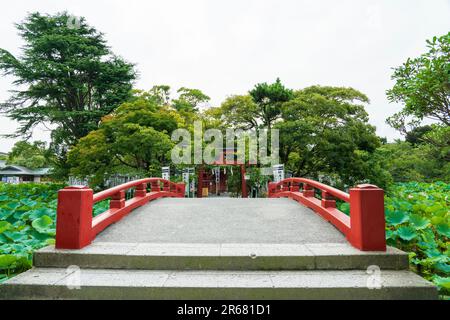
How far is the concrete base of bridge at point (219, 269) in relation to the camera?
257 centimetres

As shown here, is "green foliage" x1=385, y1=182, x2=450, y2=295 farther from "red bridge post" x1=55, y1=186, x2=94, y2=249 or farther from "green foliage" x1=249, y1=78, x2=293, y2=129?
"green foliage" x1=249, y1=78, x2=293, y2=129

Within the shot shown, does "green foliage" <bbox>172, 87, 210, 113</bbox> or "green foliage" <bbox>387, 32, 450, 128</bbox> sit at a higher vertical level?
"green foliage" <bbox>172, 87, 210, 113</bbox>

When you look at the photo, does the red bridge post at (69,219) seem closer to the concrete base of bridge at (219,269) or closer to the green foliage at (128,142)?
the concrete base of bridge at (219,269)

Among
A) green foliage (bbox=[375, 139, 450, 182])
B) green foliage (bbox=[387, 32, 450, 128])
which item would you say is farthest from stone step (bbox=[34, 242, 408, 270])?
green foliage (bbox=[375, 139, 450, 182])

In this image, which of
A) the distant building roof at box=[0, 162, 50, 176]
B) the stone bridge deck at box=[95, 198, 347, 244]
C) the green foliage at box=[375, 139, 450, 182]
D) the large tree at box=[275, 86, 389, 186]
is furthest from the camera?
the distant building roof at box=[0, 162, 50, 176]

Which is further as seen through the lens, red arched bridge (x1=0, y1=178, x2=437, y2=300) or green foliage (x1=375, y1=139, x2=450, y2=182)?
green foliage (x1=375, y1=139, x2=450, y2=182)

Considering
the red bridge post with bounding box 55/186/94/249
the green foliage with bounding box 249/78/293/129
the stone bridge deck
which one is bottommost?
the stone bridge deck

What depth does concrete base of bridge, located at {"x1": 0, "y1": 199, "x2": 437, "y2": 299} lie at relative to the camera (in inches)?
101

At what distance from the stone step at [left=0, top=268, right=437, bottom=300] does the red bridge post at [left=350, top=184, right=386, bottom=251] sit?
0.41m

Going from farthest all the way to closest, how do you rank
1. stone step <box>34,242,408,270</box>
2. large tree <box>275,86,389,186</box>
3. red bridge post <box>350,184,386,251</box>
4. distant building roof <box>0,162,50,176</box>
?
distant building roof <box>0,162,50,176</box> → large tree <box>275,86,389,186</box> → red bridge post <box>350,184,386,251</box> → stone step <box>34,242,408,270</box>

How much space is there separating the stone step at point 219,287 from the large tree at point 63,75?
15.9 metres

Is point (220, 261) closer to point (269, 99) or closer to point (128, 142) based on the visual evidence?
point (128, 142)

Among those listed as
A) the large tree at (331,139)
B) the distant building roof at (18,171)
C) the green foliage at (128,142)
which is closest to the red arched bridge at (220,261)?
the green foliage at (128,142)

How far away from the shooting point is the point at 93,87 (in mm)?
19312
